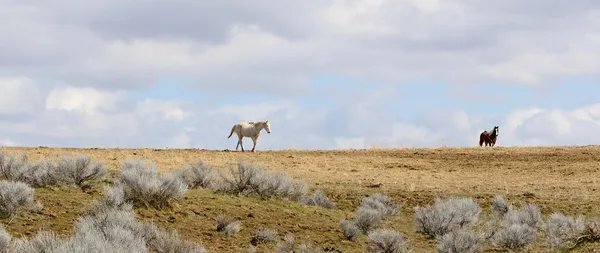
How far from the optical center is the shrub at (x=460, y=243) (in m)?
16.2

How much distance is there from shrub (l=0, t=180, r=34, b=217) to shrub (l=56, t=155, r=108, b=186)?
2693mm

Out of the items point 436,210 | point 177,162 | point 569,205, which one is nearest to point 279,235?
point 436,210

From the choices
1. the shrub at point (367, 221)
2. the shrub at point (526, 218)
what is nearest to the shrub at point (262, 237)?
the shrub at point (367, 221)

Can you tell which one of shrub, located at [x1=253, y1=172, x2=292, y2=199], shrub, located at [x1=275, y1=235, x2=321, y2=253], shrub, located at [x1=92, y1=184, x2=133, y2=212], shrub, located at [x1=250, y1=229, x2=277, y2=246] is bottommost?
shrub, located at [x1=275, y1=235, x2=321, y2=253]

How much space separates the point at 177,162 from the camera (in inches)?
1359

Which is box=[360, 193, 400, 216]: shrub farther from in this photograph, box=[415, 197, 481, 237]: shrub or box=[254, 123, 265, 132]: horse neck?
box=[254, 123, 265, 132]: horse neck

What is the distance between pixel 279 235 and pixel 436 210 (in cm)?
418

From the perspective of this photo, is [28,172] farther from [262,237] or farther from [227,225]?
[262,237]

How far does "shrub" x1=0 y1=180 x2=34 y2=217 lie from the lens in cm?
1584

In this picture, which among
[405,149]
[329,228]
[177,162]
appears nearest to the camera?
[329,228]

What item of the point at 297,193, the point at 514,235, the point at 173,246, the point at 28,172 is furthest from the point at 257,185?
the point at 173,246

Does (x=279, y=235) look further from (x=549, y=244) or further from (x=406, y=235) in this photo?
(x=549, y=244)

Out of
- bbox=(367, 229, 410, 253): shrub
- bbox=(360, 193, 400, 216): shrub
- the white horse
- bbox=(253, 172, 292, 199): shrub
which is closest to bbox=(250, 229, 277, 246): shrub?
bbox=(367, 229, 410, 253): shrub

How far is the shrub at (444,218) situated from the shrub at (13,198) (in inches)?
321
